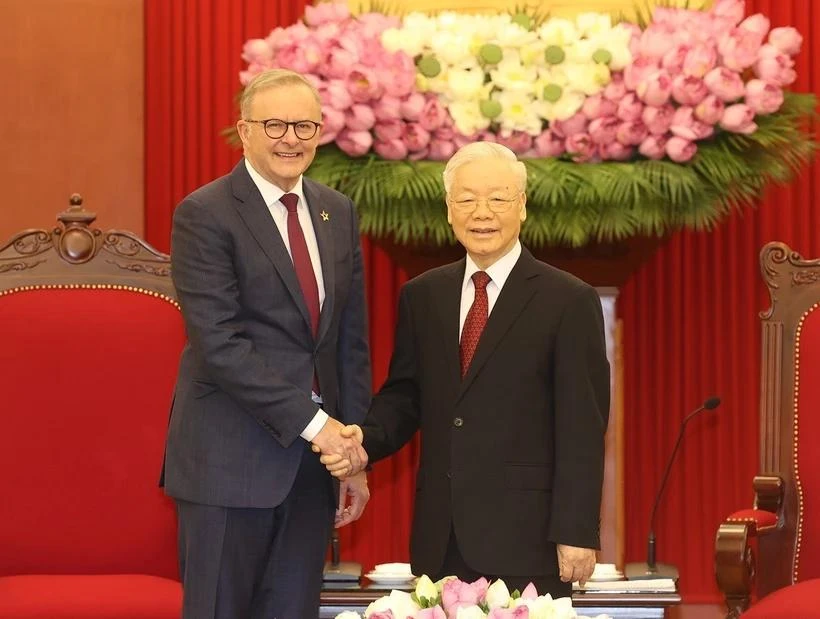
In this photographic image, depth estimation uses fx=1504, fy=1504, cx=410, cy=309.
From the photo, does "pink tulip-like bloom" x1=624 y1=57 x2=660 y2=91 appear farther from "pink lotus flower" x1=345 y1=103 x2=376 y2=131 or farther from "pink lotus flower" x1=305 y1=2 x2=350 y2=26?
"pink lotus flower" x1=305 y1=2 x2=350 y2=26

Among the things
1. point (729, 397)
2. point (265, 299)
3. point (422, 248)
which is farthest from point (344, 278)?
point (729, 397)

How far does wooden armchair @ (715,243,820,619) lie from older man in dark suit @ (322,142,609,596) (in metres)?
0.82

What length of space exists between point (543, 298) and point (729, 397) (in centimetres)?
178

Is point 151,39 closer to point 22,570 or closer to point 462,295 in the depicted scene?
point 22,570

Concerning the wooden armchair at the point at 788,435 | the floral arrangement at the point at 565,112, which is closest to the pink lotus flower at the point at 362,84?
the floral arrangement at the point at 565,112

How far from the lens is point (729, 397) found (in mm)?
4520

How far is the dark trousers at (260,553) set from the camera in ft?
9.62

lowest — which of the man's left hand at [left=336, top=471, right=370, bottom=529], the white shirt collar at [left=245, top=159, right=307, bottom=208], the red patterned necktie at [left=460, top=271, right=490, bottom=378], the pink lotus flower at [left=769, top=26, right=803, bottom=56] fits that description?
the man's left hand at [left=336, top=471, right=370, bottom=529]

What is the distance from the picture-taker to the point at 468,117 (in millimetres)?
3594

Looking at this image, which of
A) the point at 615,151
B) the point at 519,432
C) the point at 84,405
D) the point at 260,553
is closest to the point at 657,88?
the point at 615,151

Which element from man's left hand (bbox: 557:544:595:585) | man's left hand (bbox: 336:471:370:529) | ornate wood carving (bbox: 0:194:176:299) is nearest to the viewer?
man's left hand (bbox: 557:544:595:585)

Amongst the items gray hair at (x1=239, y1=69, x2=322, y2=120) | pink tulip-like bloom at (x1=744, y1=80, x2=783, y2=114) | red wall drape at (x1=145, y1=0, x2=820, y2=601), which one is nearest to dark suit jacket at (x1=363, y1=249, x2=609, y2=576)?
gray hair at (x1=239, y1=69, x2=322, y2=120)

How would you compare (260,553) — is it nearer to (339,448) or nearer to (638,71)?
(339,448)

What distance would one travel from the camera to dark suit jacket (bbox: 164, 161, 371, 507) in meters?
2.88
